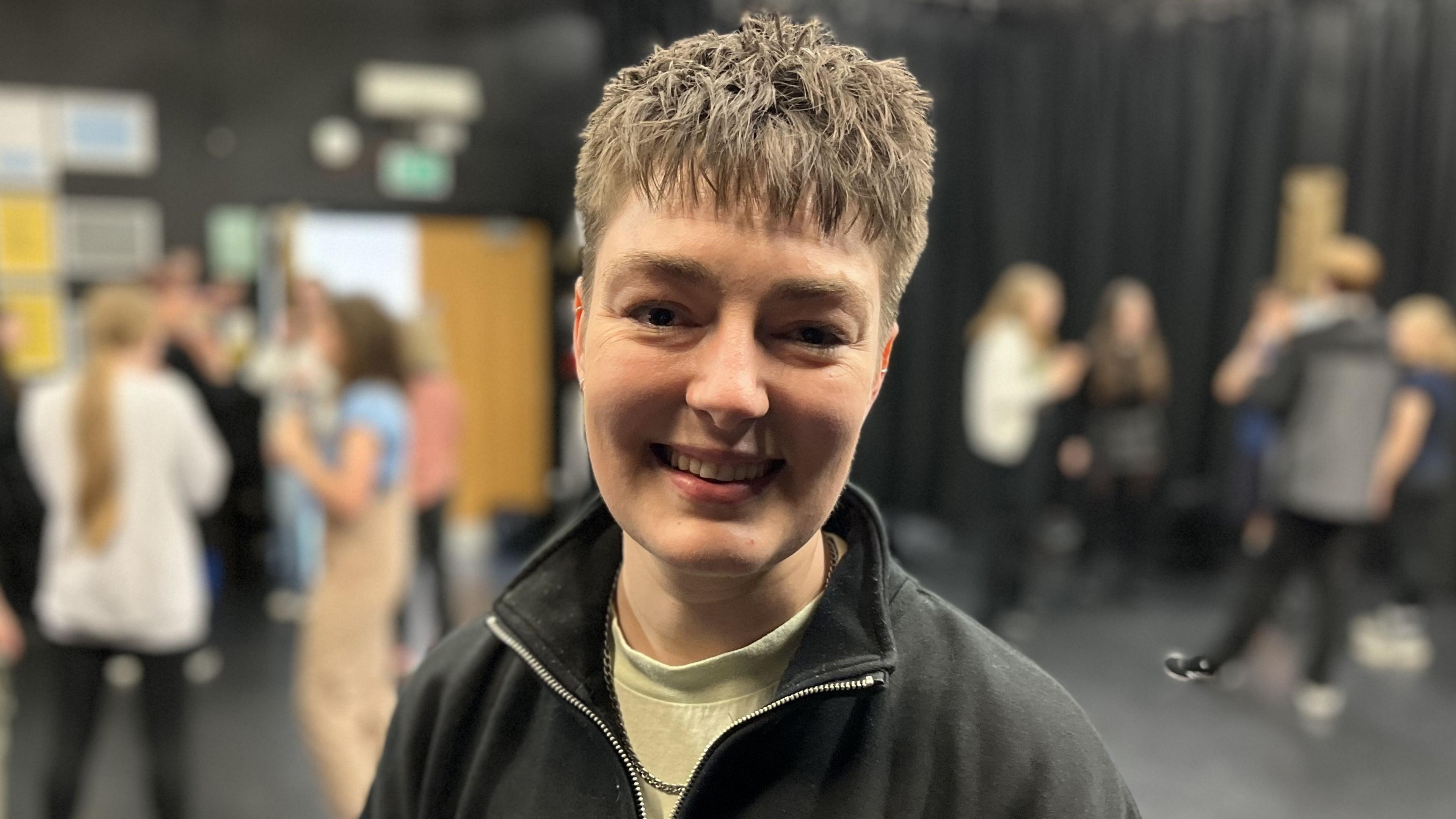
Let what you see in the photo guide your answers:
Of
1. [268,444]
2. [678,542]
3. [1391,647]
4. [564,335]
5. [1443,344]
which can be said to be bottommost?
[1391,647]

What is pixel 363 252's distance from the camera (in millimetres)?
4945

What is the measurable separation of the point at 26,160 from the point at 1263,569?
4.89 metres

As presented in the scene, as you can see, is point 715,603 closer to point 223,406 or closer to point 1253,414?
point 223,406

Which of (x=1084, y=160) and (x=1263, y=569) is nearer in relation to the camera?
(x=1263, y=569)

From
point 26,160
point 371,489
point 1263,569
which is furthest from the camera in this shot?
point 26,160

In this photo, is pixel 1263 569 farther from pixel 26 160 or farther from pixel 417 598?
pixel 26 160

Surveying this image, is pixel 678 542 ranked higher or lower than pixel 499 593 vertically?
higher

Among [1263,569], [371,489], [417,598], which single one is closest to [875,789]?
[371,489]

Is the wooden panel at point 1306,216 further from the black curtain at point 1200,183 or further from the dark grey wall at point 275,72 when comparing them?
the dark grey wall at point 275,72

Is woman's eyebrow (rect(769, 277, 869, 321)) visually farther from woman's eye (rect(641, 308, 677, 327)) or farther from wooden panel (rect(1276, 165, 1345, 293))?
wooden panel (rect(1276, 165, 1345, 293))

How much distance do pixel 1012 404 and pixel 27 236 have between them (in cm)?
398

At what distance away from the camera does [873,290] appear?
31.3 inches

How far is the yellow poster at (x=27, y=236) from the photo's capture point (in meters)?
4.01

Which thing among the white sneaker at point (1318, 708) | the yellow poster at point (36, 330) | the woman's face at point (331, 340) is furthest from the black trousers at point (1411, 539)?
the yellow poster at point (36, 330)
